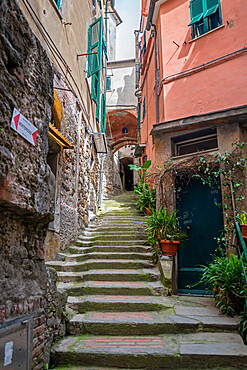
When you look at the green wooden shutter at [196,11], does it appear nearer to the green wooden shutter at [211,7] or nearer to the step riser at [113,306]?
the green wooden shutter at [211,7]

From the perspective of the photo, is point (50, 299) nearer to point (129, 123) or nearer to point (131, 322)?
point (131, 322)

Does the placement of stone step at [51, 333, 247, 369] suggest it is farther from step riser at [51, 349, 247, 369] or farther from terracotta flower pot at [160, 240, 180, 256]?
terracotta flower pot at [160, 240, 180, 256]

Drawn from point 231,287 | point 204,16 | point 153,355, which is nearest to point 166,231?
point 231,287

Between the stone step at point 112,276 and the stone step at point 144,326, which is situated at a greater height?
Result: the stone step at point 112,276

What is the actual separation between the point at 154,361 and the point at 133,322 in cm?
64

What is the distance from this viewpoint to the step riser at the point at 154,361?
2.97 m

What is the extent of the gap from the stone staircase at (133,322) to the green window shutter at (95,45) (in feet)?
16.7

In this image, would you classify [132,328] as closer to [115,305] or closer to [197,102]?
[115,305]

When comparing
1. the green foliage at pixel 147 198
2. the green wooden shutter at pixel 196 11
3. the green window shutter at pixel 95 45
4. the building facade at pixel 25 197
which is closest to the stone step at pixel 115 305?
the building facade at pixel 25 197

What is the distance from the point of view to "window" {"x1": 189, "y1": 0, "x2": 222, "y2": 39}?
6.51 m

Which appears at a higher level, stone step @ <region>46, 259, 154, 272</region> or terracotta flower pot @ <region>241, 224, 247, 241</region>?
terracotta flower pot @ <region>241, 224, 247, 241</region>

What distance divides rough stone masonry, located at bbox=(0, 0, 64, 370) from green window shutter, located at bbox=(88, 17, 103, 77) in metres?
5.46

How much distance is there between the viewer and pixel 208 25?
21.6ft

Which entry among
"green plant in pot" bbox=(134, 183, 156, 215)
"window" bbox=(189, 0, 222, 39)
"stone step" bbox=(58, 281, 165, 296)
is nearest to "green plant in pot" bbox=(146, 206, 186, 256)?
"stone step" bbox=(58, 281, 165, 296)
